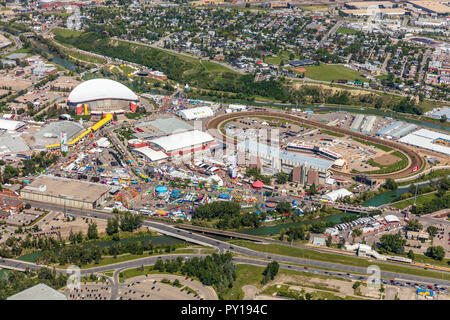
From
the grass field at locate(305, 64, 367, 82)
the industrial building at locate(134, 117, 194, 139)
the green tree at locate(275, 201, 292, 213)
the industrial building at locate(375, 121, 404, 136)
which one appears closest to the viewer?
the green tree at locate(275, 201, 292, 213)

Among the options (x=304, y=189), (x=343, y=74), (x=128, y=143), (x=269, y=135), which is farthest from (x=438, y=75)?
(x=128, y=143)

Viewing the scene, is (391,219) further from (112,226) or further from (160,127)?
(160,127)

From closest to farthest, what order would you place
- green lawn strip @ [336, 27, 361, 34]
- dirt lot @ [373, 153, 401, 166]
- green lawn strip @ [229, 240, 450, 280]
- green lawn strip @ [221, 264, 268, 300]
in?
green lawn strip @ [221, 264, 268, 300]
green lawn strip @ [229, 240, 450, 280]
dirt lot @ [373, 153, 401, 166]
green lawn strip @ [336, 27, 361, 34]

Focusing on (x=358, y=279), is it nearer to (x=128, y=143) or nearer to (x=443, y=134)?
(x=128, y=143)

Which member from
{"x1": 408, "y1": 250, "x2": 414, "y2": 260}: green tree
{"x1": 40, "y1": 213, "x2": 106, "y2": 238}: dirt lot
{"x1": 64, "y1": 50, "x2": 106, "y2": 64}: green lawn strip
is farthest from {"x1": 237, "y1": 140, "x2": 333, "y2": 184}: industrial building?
{"x1": 64, "y1": 50, "x2": 106, "y2": 64}: green lawn strip

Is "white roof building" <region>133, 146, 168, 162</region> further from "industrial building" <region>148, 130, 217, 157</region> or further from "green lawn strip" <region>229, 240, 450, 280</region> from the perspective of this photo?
"green lawn strip" <region>229, 240, 450, 280</region>

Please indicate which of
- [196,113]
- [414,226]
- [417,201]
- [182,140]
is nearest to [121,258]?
[182,140]

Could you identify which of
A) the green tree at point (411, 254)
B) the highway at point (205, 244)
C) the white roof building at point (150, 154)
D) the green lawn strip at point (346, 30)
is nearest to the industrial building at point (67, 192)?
the highway at point (205, 244)
